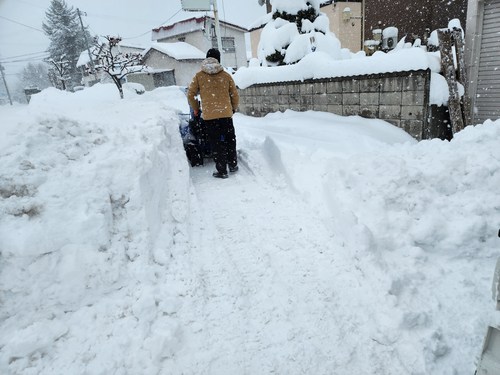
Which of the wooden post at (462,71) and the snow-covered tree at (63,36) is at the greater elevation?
the snow-covered tree at (63,36)

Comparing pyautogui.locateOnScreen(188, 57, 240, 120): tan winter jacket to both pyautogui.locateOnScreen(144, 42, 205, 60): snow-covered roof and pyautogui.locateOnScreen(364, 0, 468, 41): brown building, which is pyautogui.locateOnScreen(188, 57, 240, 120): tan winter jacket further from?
pyautogui.locateOnScreen(144, 42, 205, 60): snow-covered roof

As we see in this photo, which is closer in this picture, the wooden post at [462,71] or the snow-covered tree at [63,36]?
the wooden post at [462,71]

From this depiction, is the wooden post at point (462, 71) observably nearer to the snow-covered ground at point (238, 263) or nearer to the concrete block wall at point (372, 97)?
the concrete block wall at point (372, 97)

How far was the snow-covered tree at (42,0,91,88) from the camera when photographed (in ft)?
116

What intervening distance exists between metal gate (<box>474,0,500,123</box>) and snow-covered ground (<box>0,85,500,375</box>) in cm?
283

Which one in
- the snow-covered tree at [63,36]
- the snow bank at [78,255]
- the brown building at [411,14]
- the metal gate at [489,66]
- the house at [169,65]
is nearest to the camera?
the snow bank at [78,255]

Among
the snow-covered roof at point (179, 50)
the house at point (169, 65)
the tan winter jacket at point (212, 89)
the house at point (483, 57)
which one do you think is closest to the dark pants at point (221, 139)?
the tan winter jacket at point (212, 89)

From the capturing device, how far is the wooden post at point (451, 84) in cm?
446

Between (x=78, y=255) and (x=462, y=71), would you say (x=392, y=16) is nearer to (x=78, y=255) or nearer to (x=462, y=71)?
(x=462, y=71)

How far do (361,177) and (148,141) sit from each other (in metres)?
2.52

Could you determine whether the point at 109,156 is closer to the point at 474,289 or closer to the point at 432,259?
the point at 432,259

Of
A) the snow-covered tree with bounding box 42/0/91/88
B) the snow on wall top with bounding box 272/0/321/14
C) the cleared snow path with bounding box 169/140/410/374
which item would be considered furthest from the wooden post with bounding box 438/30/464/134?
the snow-covered tree with bounding box 42/0/91/88

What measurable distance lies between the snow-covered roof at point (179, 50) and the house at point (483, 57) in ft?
79.3

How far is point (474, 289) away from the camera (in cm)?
221
